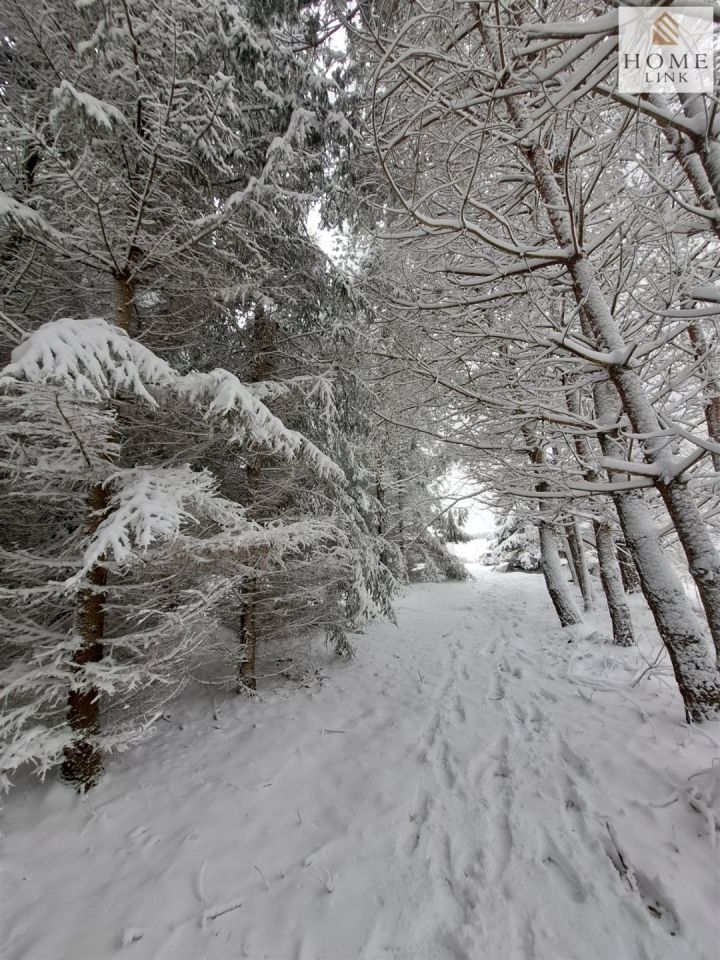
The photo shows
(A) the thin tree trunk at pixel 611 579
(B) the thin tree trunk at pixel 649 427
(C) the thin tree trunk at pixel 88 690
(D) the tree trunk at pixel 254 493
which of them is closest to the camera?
(B) the thin tree trunk at pixel 649 427

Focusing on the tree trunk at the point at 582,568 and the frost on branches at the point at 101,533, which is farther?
the tree trunk at the point at 582,568

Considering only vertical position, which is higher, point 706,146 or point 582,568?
point 706,146

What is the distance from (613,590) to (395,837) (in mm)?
5926

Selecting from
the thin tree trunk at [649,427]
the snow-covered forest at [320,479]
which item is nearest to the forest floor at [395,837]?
the snow-covered forest at [320,479]

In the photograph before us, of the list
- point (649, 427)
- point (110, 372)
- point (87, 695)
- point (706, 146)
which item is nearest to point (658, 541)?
point (649, 427)

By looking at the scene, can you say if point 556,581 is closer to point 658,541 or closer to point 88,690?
point 658,541

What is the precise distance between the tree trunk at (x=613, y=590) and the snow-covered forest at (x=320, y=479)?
9 centimetres

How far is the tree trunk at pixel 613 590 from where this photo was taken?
643 cm

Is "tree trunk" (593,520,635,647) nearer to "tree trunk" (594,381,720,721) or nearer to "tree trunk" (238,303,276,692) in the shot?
"tree trunk" (594,381,720,721)

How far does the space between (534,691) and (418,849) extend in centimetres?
282

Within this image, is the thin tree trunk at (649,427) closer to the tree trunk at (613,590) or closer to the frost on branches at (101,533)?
the frost on branches at (101,533)

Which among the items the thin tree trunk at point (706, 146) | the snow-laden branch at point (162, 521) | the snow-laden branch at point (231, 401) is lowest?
the snow-laden branch at point (162, 521)

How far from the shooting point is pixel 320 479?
19.0ft

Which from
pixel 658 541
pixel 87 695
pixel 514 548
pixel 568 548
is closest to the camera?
pixel 87 695
